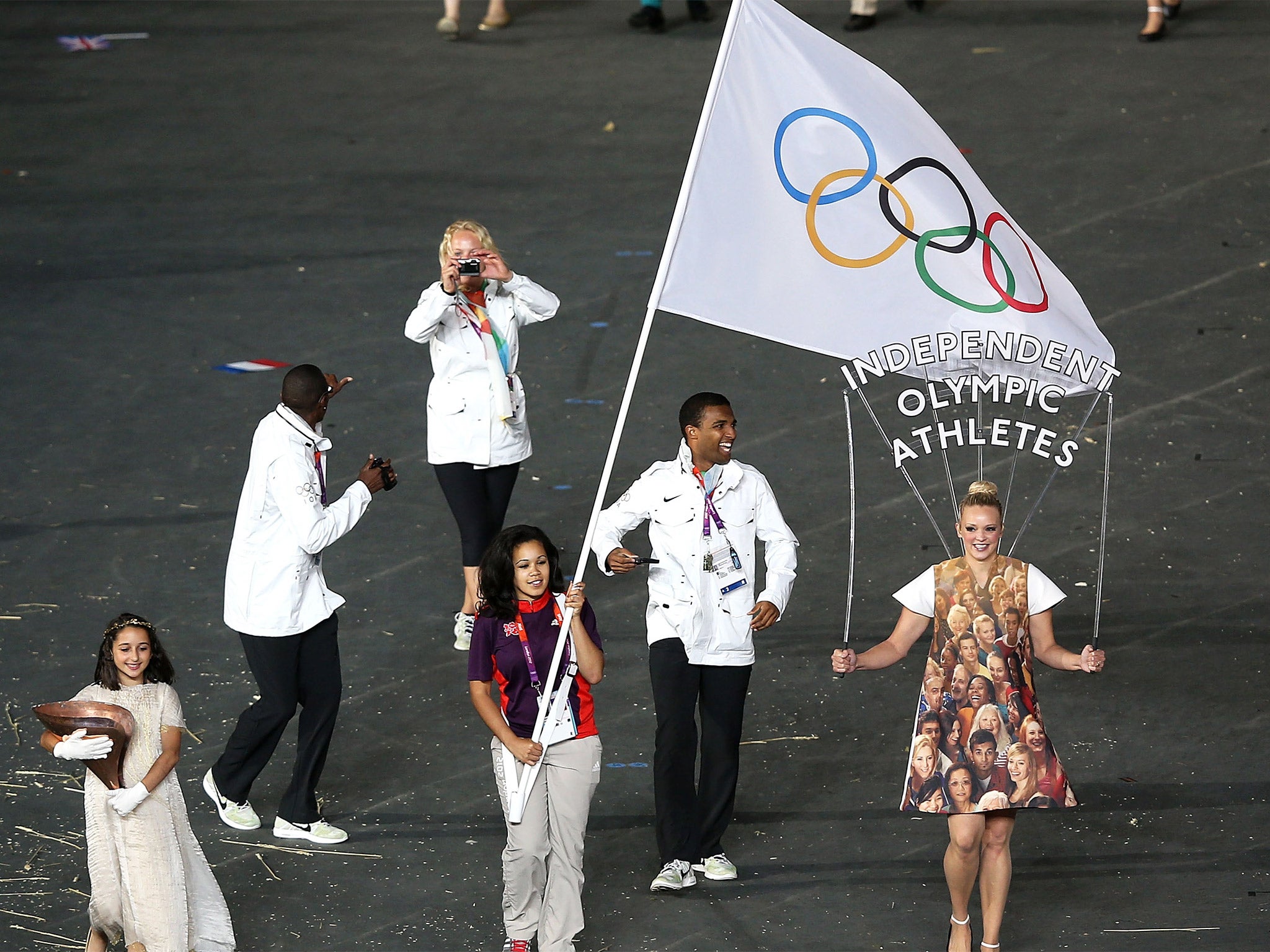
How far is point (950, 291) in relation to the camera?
21.4 ft

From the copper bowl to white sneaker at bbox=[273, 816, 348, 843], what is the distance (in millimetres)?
1253

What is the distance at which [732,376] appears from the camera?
1204cm

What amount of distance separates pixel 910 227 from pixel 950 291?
0.30 metres

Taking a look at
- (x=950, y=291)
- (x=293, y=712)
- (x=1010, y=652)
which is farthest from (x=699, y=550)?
(x=293, y=712)

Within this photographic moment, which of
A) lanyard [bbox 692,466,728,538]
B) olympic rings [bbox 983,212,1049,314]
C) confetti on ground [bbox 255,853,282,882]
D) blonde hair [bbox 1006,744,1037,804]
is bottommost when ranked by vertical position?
confetti on ground [bbox 255,853,282,882]

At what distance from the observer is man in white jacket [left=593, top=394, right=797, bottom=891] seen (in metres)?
6.75

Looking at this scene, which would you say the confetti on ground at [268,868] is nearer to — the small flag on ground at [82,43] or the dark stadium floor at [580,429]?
the dark stadium floor at [580,429]

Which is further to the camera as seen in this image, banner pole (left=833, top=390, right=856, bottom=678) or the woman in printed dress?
the woman in printed dress

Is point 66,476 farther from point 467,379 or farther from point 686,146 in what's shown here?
point 686,146

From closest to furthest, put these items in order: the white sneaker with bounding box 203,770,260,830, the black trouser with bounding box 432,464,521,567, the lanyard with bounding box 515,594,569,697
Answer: the lanyard with bounding box 515,594,569,697, the white sneaker with bounding box 203,770,260,830, the black trouser with bounding box 432,464,521,567

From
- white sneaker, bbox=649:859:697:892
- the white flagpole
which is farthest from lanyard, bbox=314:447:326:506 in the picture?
white sneaker, bbox=649:859:697:892

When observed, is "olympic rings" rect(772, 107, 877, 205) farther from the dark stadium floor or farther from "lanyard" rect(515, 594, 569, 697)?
the dark stadium floor

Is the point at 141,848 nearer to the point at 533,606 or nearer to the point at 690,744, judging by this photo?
the point at 533,606

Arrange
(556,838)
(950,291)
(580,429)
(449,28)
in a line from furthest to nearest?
1. (449,28)
2. (580,429)
3. (950,291)
4. (556,838)
